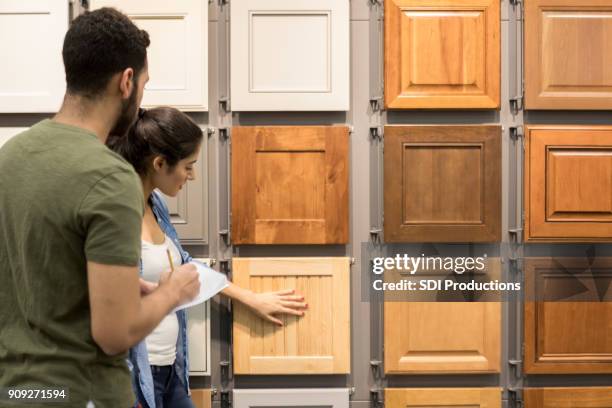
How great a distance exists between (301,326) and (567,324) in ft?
3.13

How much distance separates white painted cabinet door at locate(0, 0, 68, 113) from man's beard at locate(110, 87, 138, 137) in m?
1.34

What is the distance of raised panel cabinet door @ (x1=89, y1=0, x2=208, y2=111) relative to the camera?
2.39 m

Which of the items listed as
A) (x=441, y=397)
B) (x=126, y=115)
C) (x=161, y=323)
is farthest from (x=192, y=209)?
(x=126, y=115)

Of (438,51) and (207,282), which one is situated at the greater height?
(438,51)

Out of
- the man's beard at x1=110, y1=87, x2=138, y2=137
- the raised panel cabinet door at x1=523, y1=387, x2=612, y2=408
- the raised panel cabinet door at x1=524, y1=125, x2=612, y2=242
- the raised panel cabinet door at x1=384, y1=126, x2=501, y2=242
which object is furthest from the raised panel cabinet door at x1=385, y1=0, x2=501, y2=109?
the man's beard at x1=110, y1=87, x2=138, y2=137

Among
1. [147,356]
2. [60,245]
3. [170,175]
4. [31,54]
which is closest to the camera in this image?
[60,245]

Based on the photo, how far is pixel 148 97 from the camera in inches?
94.3

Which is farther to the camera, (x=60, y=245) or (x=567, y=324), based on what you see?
(x=567, y=324)

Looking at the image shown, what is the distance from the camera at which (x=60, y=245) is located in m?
1.03

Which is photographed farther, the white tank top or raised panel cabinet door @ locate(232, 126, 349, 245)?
raised panel cabinet door @ locate(232, 126, 349, 245)

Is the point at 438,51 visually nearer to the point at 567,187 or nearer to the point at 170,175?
the point at 567,187

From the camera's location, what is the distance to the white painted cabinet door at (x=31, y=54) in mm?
2389

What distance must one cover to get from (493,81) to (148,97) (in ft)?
3.99

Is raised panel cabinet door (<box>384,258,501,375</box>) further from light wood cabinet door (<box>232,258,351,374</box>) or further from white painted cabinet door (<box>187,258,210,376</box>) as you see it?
white painted cabinet door (<box>187,258,210,376</box>)
